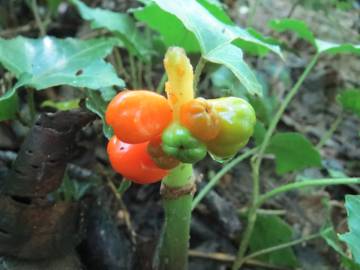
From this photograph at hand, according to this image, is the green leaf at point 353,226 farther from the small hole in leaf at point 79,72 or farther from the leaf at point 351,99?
the small hole in leaf at point 79,72

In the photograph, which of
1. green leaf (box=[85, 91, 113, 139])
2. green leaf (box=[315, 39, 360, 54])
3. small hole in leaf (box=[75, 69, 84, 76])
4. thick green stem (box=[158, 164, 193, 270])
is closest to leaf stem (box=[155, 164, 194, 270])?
thick green stem (box=[158, 164, 193, 270])

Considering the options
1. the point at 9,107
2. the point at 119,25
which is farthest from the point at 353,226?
the point at 119,25

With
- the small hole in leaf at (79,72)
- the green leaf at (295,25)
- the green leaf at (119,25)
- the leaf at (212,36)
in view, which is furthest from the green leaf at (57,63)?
the green leaf at (295,25)

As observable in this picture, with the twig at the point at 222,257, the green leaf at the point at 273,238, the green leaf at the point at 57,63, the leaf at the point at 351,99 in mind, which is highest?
the green leaf at the point at 57,63

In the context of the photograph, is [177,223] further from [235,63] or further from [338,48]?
[338,48]

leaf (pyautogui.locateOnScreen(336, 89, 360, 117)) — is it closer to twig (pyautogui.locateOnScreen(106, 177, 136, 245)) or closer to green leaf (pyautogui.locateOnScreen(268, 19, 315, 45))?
green leaf (pyautogui.locateOnScreen(268, 19, 315, 45))

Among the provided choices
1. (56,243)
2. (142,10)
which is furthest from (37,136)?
(142,10)

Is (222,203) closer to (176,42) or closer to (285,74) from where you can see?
(176,42)
